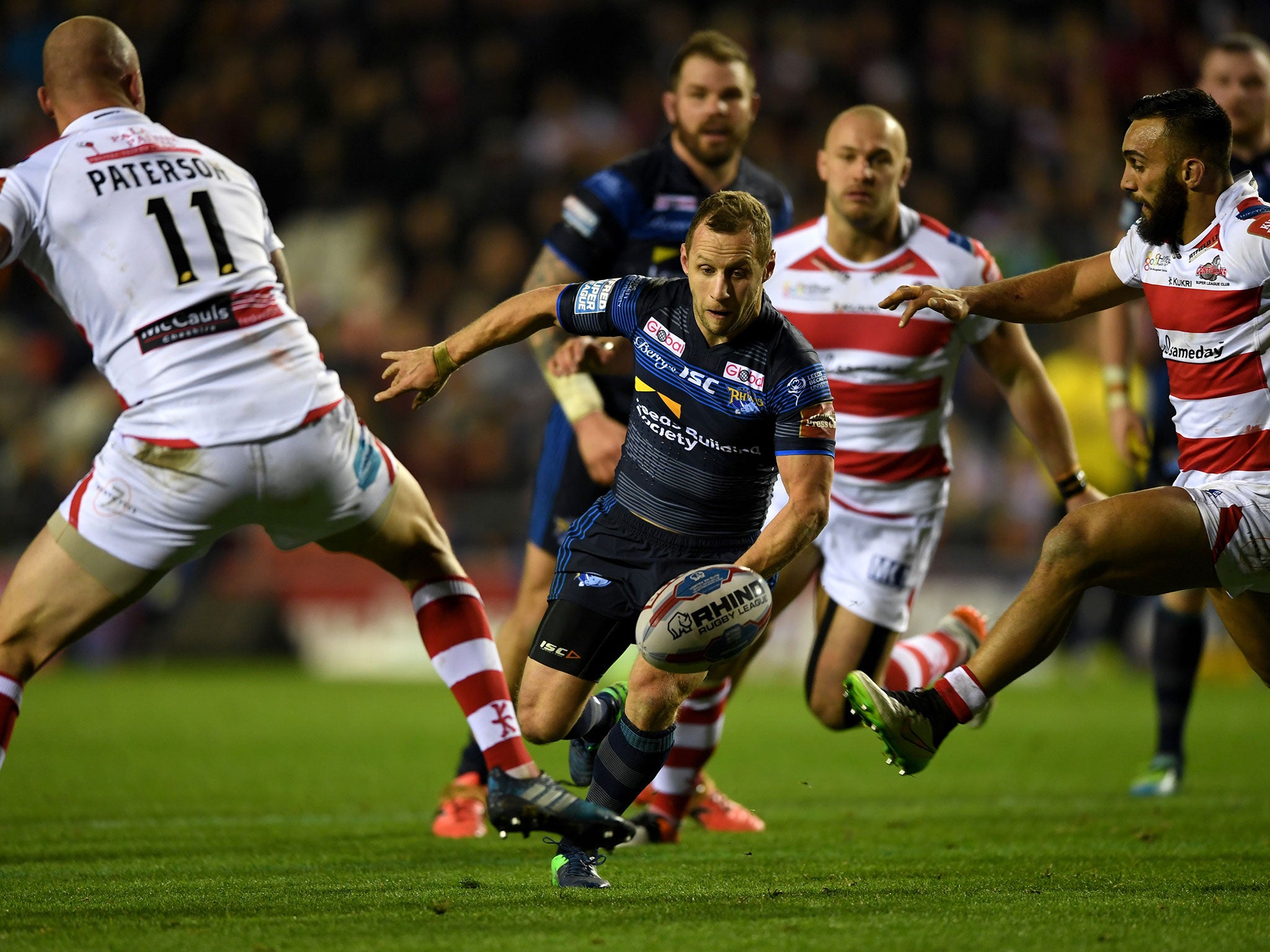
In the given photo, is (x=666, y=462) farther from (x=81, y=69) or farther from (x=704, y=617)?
(x=81, y=69)

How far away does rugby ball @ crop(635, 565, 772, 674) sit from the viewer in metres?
4.52

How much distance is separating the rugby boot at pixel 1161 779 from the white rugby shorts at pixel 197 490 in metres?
4.77

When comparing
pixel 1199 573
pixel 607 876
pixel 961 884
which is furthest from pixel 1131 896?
pixel 607 876

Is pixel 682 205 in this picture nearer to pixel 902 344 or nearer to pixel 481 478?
pixel 902 344

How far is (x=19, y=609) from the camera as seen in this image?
4.35 meters

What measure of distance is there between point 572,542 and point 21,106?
598 inches

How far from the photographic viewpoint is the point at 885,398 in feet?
21.2

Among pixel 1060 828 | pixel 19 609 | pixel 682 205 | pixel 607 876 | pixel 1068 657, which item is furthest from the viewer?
pixel 1068 657

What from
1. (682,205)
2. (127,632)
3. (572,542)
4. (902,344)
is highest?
(682,205)

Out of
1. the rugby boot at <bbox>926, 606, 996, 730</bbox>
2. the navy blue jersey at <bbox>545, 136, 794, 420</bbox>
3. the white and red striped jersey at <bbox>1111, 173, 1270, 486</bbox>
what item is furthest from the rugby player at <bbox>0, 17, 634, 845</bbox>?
the rugby boot at <bbox>926, 606, 996, 730</bbox>

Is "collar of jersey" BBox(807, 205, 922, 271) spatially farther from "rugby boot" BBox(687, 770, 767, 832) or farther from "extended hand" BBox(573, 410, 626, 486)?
"rugby boot" BBox(687, 770, 767, 832)

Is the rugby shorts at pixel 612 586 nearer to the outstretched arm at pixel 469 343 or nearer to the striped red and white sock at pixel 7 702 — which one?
the outstretched arm at pixel 469 343

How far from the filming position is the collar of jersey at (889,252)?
6500 mm

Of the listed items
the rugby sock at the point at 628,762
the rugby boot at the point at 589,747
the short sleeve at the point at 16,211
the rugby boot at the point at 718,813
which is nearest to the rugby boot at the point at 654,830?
the rugby boot at the point at 718,813
